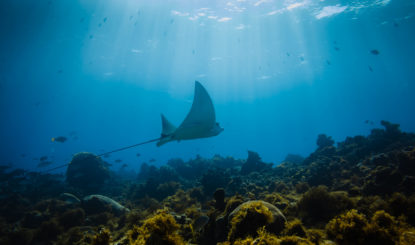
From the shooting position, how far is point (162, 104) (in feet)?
250

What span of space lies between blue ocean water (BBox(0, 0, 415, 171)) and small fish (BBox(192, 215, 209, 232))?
1833 centimetres

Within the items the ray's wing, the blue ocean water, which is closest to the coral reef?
the ray's wing

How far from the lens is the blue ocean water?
2411 centimetres

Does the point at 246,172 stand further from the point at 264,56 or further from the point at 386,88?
the point at 386,88

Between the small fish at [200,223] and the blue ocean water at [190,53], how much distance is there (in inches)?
722

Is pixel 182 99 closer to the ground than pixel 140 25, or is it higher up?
closer to the ground

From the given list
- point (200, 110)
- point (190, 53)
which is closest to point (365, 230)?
point (200, 110)

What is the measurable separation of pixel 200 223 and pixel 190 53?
127 ft

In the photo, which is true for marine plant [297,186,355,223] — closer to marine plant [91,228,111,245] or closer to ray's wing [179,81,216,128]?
marine plant [91,228,111,245]

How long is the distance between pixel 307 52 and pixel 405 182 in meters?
37.4

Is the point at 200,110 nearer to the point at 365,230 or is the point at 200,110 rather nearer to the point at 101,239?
the point at 101,239

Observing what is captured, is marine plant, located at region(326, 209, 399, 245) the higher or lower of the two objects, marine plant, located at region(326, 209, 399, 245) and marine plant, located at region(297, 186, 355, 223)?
the higher

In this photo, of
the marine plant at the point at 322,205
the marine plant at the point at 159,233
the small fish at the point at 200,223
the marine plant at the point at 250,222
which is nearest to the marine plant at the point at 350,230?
the marine plant at the point at 250,222

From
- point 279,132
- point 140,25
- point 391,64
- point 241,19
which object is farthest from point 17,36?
point 279,132
